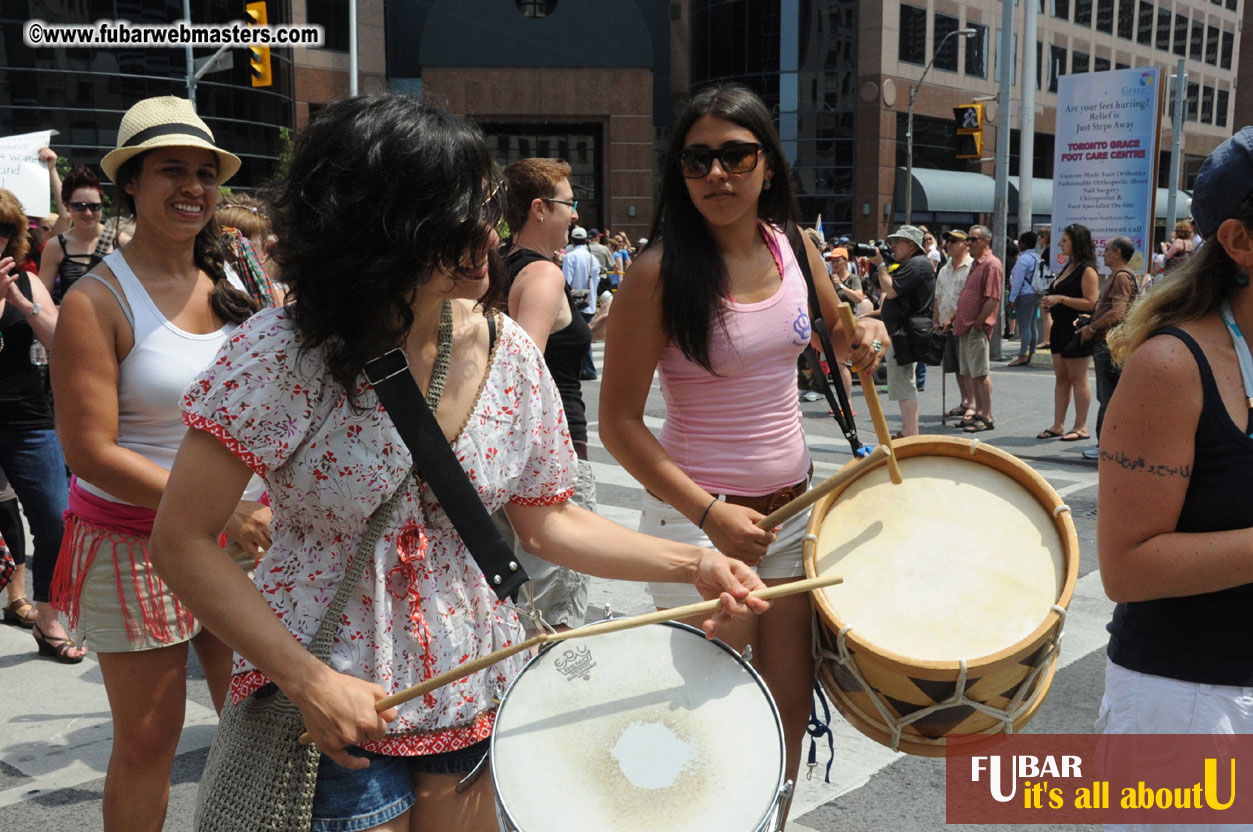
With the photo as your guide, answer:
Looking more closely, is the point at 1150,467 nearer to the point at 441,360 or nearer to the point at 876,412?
the point at 876,412

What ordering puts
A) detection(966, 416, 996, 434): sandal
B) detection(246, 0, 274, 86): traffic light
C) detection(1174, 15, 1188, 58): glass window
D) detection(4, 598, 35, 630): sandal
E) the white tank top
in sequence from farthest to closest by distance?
detection(1174, 15, 1188, 58): glass window
detection(246, 0, 274, 86): traffic light
detection(966, 416, 996, 434): sandal
detection(4, 598, 35, 630): sandal
the white tank top

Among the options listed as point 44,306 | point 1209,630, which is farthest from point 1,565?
point 1209,630

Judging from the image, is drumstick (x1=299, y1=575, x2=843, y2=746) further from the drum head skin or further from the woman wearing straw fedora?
the woman wearing straw fedora

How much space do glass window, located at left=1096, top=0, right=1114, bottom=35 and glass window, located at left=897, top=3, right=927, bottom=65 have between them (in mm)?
13786

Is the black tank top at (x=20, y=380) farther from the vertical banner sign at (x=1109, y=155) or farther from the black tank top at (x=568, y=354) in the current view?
the vertical banner sign at (x=1109, y=155)

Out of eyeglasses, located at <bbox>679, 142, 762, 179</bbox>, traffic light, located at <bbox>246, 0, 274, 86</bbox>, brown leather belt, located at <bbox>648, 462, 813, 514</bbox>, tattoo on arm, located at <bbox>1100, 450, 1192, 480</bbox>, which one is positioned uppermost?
traffic light, located at <bbox>246, 0, 274, 86</bbox>

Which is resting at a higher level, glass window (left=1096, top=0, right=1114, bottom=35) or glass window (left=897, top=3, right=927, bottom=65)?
glass window (left=1096, top=0, right=1114, bottom=35)

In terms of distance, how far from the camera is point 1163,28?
57125mm

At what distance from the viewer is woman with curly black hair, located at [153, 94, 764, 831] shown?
172cm

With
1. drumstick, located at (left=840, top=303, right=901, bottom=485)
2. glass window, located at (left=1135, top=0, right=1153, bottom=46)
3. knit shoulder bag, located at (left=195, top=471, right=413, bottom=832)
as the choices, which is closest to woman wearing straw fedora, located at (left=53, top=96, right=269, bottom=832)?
knit shoulder bag, located at (left=195, top=471, right=413, bottom=832)

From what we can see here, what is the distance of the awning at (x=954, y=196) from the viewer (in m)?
42.5

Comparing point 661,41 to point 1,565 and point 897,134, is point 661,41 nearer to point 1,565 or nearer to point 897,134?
point 897,134

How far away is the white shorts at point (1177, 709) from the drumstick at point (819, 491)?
665 millimetres

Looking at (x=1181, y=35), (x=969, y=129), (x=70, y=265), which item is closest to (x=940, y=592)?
(x=70, y=265)
